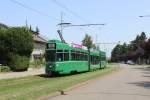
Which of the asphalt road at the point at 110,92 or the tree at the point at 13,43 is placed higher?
the tree at the point at 13,43

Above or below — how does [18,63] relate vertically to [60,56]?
below

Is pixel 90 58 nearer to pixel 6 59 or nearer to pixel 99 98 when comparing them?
pixel 6 59

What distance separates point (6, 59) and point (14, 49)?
2.25 meters

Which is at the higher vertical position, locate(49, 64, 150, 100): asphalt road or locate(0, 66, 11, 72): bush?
locate(0, 66, 11, 72): bush

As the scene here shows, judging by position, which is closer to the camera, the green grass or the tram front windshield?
the green grass

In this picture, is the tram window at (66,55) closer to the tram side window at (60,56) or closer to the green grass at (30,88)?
the tram side window at (60,56)

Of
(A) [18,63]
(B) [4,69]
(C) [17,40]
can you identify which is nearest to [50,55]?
(B) [4,69]

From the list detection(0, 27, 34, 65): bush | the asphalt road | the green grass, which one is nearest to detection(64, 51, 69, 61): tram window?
the green grass

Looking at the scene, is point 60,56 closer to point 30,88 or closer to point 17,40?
point 30,88

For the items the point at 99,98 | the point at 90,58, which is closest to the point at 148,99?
the point at 99,98

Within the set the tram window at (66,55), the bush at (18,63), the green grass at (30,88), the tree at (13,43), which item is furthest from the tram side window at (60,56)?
the tree at (13,43)

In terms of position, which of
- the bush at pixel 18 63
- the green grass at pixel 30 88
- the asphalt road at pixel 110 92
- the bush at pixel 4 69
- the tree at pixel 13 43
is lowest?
the asphalt road at pixel 110 92

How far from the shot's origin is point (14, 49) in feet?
187

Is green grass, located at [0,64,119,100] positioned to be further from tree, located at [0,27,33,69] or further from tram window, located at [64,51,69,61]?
tree, located at [0,27,33,69]
